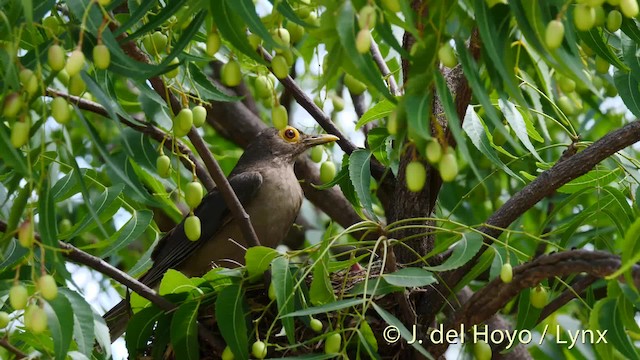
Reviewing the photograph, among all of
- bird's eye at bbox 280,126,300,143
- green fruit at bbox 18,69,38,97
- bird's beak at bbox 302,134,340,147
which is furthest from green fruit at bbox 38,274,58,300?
bird's eye at bbox 280,126,300,143

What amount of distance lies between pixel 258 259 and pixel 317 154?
214 cm

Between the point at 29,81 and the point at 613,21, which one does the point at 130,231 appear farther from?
the point at 613,21

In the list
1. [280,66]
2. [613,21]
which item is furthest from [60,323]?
[613,21]

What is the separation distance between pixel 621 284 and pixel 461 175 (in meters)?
4.46

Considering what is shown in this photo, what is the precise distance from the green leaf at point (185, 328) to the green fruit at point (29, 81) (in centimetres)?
163

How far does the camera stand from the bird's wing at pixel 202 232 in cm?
620

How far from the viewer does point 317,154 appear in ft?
21.2

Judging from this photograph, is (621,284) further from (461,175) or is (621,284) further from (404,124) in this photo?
(461,175)

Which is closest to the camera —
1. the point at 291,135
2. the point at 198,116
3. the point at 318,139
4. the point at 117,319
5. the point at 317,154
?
the point at 198,116

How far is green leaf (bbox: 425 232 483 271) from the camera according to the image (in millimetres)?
3969

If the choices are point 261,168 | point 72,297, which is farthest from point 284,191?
point 72,297

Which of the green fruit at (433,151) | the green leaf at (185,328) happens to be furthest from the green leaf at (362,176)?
the green fruit at (433,151)

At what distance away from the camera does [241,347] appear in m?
4.36

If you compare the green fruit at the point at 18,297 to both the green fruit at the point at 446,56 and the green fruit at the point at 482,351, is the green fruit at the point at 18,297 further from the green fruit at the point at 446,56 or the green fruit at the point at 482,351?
the green fruit at the point at 482,351
